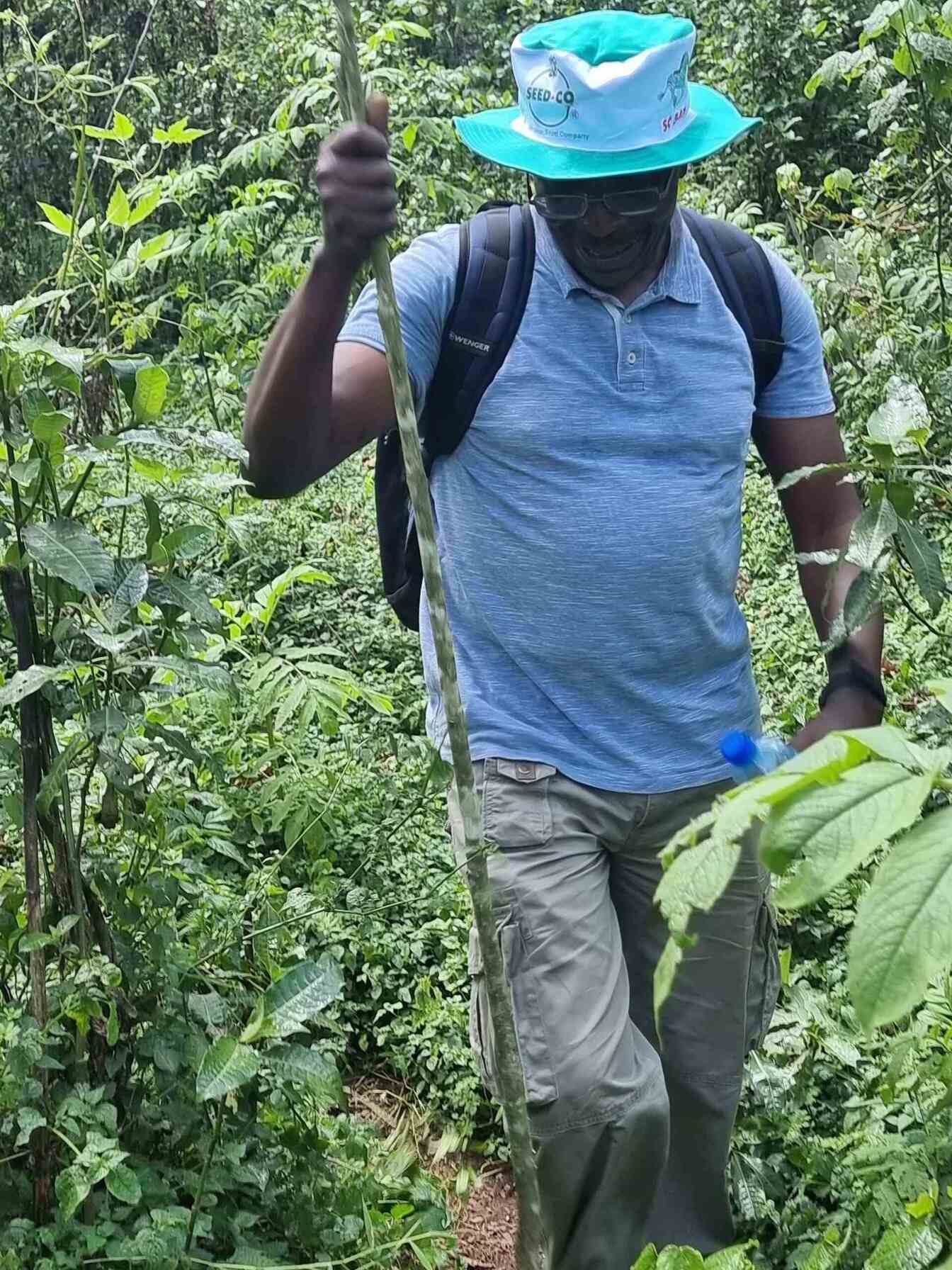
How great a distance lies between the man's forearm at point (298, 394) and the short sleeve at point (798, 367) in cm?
90


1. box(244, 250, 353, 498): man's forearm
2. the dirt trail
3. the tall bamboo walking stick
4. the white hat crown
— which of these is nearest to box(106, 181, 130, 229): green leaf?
box(244, 250, 353, 498): man's forearm

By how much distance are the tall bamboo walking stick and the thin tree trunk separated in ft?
3.04

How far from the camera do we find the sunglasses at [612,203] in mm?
2428

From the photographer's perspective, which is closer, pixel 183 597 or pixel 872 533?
pixel 872 533

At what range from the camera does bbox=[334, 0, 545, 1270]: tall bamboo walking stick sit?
1.42 meters

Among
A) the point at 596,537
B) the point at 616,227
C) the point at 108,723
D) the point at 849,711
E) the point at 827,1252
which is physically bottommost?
the point at 827,1252

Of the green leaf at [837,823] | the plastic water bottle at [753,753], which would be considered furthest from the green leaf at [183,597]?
the green leaf at [837,823]

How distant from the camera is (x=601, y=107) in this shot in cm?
240

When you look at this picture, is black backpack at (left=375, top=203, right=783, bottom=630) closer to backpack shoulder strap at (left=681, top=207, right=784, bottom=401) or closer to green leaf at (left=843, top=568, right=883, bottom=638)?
backpack shoulder strap at (left=681, top=207, right=784, bottom=401)

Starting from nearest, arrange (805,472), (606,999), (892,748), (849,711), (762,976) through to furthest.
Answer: (892,748)
(805,472)
(606,999)
(849,711)
(762,976)

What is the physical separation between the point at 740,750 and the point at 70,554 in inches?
39.8

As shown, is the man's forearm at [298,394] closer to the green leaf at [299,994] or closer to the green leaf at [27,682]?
the green leaf at [27,682]


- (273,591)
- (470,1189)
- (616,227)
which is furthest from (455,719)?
(273,591)

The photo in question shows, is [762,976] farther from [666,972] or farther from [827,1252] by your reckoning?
[666,972]
